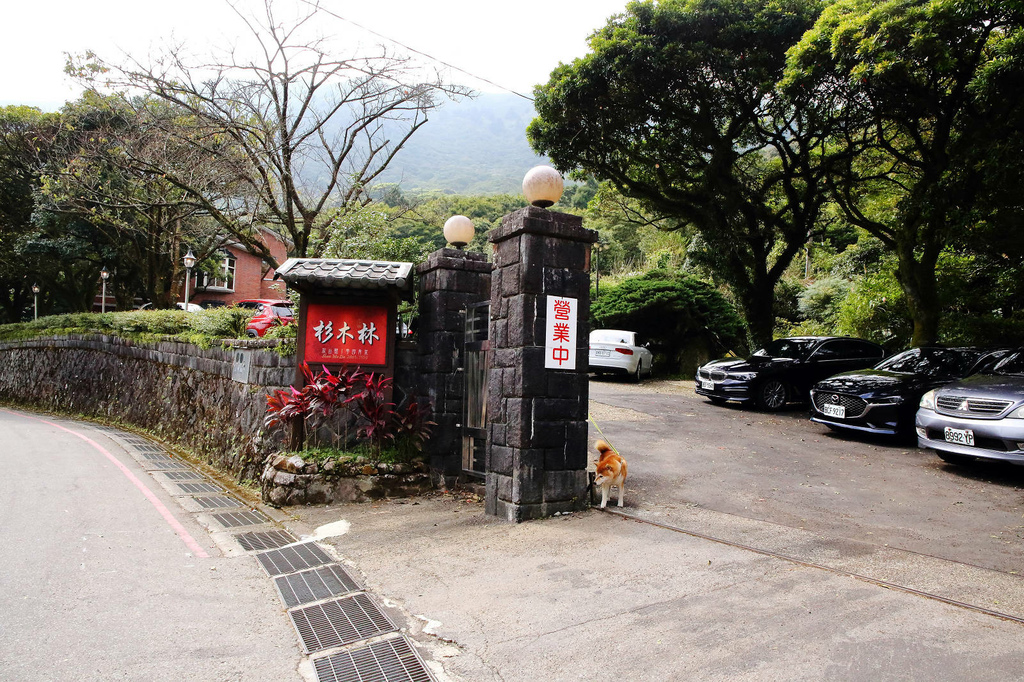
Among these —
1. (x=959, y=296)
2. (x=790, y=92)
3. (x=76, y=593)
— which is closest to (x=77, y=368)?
(x=76, y=593)

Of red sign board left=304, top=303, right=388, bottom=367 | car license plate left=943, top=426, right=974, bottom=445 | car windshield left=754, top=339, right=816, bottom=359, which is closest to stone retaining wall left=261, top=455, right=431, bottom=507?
red sign board left=304, top=303, right=388, bottom=367

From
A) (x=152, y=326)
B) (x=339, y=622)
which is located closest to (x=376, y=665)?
(x=339, y=622)

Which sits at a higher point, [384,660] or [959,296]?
[959,296]

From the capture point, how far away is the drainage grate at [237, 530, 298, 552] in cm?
538

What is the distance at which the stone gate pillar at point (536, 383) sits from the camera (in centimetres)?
536

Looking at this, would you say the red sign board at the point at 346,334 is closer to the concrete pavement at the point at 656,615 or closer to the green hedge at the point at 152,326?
the concrete pavement at the point at 656,615

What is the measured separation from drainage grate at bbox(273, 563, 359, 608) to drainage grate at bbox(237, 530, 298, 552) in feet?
2.75

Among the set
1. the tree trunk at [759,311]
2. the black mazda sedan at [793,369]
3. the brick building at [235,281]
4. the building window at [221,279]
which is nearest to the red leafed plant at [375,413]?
the black mazda sedan at [793,369]

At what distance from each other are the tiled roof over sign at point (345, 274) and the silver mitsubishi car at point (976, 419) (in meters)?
6.12

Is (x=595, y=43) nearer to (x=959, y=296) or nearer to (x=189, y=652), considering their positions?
(x=959, y=296)

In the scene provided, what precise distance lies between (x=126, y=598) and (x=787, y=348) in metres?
12.3

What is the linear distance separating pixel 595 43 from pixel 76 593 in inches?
517

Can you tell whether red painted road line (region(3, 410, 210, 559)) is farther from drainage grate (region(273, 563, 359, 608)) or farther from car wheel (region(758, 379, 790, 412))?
car wheel (region(758, 379, 790, 412))

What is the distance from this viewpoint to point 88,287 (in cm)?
2833
